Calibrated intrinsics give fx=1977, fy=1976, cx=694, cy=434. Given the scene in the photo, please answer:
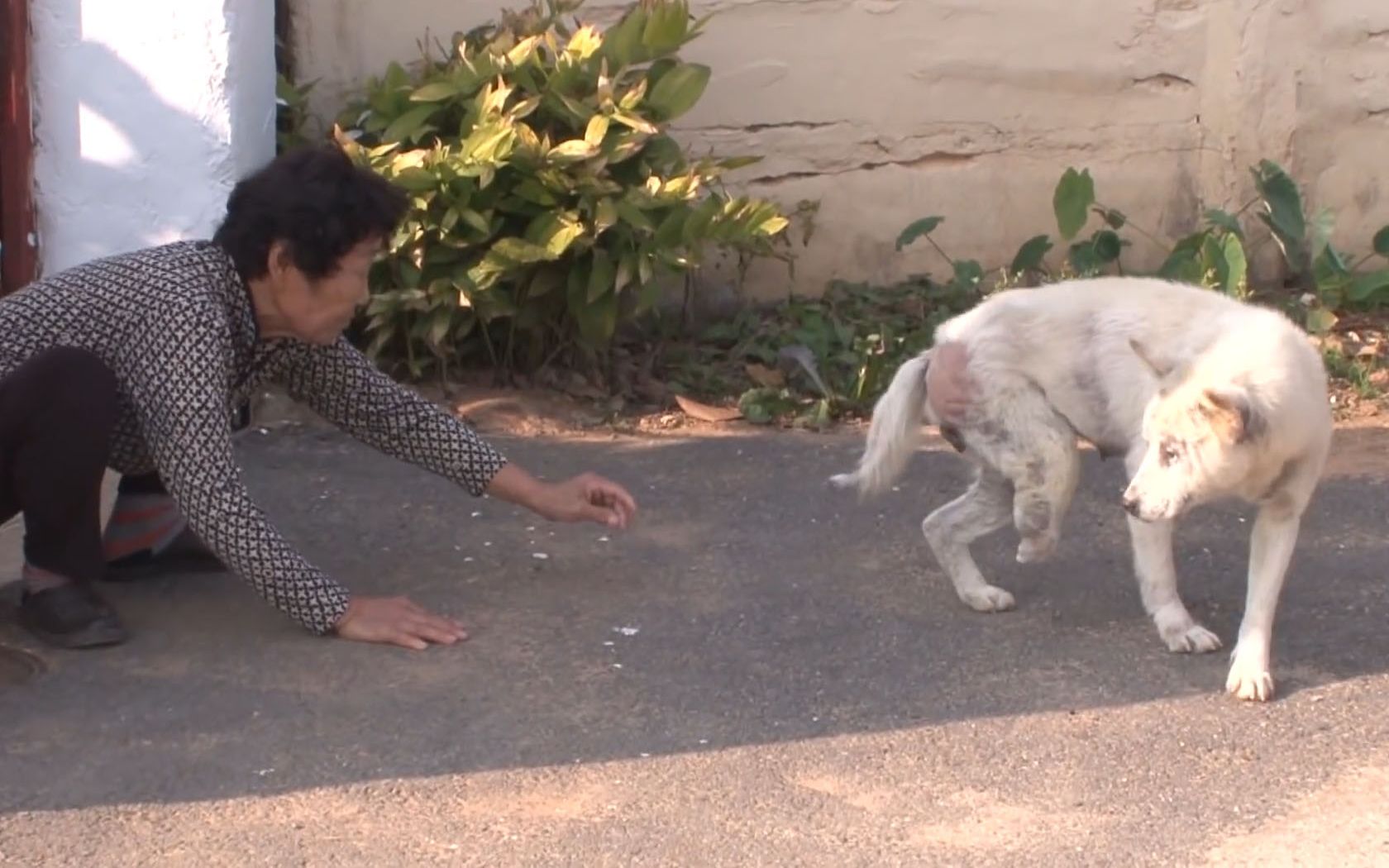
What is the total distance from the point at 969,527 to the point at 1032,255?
2.88m

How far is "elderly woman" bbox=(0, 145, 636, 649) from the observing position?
4.66m

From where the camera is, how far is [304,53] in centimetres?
749

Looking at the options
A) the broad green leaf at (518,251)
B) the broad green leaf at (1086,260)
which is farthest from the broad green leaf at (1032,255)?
the broad green leaf at (518,251)

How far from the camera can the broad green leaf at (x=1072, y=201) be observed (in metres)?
7.95

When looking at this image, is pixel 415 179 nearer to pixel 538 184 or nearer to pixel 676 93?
pixel 538 184

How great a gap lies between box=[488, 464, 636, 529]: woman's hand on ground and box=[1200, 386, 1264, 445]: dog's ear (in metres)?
1.51

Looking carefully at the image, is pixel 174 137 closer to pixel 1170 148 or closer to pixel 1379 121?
pixel 1170 148

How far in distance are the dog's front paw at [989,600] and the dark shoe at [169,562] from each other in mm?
2070

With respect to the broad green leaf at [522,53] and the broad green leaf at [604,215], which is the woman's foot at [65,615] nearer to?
the broad green leaf at [604,215]

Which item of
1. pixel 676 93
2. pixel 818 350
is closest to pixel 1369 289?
pixel 818 350

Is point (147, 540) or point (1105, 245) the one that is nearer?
point (147, 540)

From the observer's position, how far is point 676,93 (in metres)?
7.15

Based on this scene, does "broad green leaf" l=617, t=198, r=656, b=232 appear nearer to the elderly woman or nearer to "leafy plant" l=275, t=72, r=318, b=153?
"leafy plant" l=275, t=72, r=318, b=153

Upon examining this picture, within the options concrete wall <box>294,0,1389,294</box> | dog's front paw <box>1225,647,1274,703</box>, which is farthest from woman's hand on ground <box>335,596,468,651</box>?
concrete wall <box>294,0,1389,294</box>
